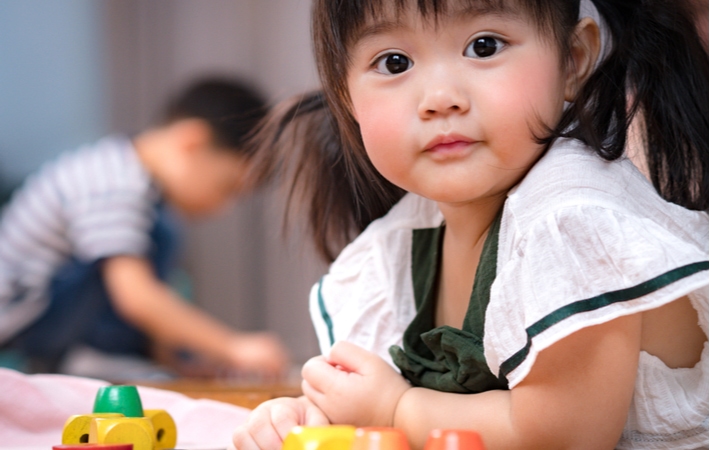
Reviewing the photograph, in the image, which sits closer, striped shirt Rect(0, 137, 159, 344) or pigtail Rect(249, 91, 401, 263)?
pigtail Rect(249, 91, 401, 263)

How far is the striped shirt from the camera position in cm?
181

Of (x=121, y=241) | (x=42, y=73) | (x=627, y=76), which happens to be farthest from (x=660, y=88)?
(x=42, y=73)

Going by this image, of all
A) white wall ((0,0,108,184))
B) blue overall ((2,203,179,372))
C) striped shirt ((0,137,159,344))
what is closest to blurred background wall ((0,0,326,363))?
white wall ((0,0,108,184))

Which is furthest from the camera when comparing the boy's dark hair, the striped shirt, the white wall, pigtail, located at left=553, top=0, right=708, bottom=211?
the white wall

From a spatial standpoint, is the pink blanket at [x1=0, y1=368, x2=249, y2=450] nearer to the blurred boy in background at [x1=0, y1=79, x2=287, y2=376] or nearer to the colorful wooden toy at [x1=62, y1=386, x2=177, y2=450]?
the colorful wooden toy at [x1=62, y1=386, x2=177, y2=450]

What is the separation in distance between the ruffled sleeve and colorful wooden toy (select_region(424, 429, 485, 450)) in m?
0.10

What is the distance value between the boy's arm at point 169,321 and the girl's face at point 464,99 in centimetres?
135

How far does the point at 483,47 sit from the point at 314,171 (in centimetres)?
32

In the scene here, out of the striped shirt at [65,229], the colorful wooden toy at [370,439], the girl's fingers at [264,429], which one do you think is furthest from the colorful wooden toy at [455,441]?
the striped shirt at [65,229]

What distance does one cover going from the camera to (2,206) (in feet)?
7.30

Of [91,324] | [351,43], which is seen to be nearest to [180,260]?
[91,324]

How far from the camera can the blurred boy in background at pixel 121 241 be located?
184 centimetres

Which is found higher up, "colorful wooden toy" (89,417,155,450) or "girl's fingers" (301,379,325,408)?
"colorful wooden toy" (89,417,155,450)

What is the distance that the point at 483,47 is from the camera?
1.92ft
